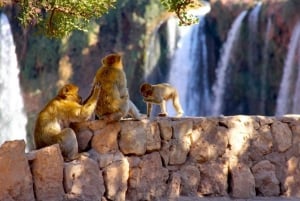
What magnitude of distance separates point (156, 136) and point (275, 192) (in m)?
1.55

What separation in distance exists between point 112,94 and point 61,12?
1.22 m

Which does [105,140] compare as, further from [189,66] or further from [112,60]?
[189,66]

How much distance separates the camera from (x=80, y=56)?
23.2m

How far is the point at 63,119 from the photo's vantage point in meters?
6.76

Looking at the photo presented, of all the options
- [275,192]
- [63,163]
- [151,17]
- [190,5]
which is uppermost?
[151,17]

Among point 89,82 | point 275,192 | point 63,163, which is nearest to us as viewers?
point 63,163

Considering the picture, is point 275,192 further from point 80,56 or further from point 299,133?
point 80,56

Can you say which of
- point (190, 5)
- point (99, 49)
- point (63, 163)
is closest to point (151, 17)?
point (99, 49)

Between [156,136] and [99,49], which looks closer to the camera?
[156,136]

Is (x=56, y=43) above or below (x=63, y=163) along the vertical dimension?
above

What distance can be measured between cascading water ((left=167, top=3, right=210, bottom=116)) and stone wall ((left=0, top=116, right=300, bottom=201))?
14431 millimetres

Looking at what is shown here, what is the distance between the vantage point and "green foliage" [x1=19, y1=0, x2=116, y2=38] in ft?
23.4

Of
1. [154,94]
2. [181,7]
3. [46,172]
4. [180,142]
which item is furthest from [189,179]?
[181,7]

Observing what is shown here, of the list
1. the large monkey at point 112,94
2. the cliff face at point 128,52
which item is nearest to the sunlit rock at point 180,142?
the large monkey at point 112,94
